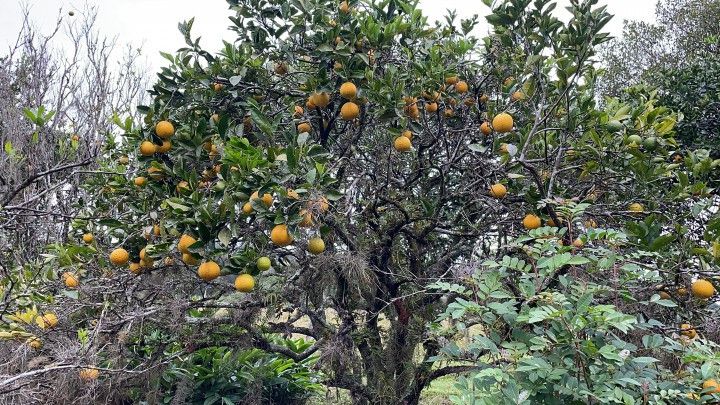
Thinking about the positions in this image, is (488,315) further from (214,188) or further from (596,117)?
(596,117)

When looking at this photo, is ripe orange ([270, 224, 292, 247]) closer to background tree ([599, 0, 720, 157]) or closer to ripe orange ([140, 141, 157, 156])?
ripe orange ([140, 141, 157, 156])

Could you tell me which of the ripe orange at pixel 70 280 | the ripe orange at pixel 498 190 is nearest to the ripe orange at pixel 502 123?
the ripe orange at pixel 498 190

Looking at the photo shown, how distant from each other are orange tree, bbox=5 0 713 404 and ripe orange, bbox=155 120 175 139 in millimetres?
11

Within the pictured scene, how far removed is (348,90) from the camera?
114 inches

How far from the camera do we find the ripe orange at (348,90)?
2.89 m

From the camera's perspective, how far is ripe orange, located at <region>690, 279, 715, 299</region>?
7.62 feet

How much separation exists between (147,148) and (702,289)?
255cm

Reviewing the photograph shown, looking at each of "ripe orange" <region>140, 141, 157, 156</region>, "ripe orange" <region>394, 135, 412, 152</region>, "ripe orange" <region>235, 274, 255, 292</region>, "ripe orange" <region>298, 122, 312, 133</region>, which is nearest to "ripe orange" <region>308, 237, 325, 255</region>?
"ripe orange" <region>235, 274, 255, 292</region>

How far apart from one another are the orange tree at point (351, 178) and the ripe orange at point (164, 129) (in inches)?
0.4

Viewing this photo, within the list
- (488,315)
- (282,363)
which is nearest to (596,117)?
(488,315)

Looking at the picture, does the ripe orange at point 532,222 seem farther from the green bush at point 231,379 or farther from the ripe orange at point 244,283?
the green bush at point 231,379

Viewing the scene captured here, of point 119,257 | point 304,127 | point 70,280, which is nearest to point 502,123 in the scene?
point 304,127

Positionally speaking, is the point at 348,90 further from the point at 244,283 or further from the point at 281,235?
the point at 244,283

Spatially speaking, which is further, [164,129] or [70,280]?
[70,280]
